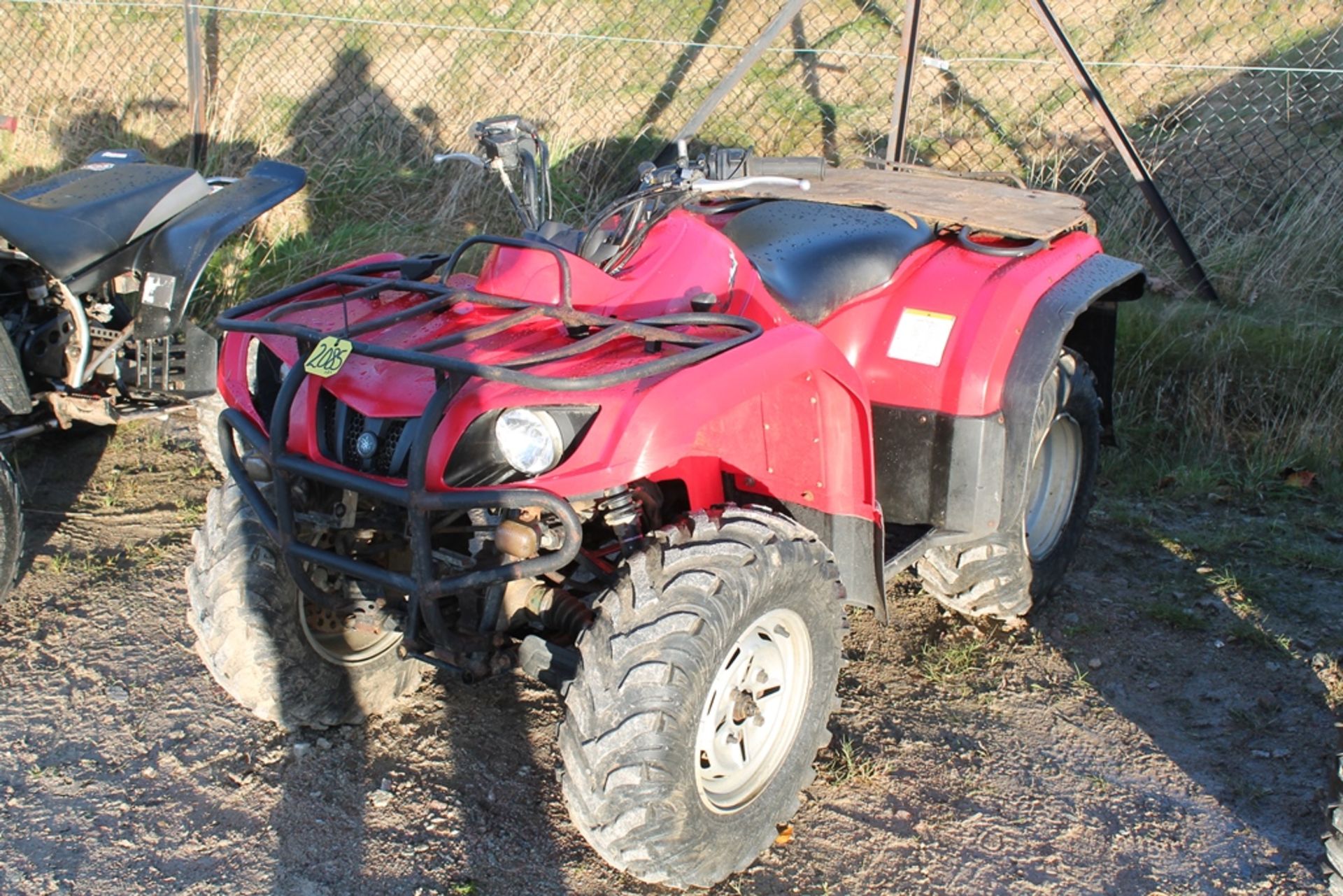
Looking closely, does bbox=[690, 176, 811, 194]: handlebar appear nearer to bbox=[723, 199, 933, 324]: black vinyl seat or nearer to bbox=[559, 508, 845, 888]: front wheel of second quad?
bbox=[723, 199, 933, 324]: black vinyl seat

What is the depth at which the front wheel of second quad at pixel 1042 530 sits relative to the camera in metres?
3.80

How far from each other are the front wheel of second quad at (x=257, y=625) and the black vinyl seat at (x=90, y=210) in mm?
1776

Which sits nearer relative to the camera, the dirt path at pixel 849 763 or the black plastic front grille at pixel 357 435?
the black plastic front grille at pixel 357 435

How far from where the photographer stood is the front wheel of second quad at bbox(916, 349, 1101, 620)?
12.5 ft

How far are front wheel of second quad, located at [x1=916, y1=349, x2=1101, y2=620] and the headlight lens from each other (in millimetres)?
1561

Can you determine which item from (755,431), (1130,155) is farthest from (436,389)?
(1130,155)

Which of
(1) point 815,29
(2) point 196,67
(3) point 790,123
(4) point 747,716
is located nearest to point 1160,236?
(3) point 790,123

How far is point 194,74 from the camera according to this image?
7328 mm

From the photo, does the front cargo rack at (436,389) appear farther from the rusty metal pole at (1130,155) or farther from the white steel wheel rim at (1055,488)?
the rusty metal pole at (1130,155)

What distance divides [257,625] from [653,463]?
1.28 metres

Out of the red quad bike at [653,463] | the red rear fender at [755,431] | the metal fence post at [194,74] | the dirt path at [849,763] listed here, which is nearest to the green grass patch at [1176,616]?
the dirt path at [849,763]

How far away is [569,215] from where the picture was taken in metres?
7.18

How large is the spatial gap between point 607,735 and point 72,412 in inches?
126

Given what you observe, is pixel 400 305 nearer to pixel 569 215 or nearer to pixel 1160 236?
pixel 569 215
